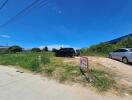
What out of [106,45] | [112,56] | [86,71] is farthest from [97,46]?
[86,71]

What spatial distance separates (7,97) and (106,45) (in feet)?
97.9

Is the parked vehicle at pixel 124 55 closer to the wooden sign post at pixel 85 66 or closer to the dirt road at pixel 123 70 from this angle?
the dirt road at pixel 123 70

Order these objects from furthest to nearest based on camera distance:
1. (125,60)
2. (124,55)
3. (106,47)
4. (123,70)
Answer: (106,47) < (124,55) < (125,60) < (123,70)

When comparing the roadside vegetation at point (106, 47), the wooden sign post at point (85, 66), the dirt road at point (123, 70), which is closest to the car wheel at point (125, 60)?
the dirt road at point (123, 70)

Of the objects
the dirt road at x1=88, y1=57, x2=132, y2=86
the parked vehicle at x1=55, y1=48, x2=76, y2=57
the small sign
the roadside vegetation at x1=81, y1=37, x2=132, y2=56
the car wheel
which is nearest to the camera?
the dirt road at x1=88, y1=57, x2=132, y2=86

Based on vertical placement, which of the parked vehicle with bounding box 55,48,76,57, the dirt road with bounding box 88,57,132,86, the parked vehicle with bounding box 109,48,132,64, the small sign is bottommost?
the dirt road with bounding box 88,57,132,86

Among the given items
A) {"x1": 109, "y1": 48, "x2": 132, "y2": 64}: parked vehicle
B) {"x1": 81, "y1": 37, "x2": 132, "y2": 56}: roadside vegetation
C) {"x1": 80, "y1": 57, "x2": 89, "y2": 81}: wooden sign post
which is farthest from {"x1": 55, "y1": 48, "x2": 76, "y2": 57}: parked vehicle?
{"x1": 80, "y1": 57, "x2": 89, "y2": 81}: wooden sign post

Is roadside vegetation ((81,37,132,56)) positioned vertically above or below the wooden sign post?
above

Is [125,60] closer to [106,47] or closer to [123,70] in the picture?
[123,70]

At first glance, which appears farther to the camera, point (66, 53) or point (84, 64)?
point (66, 53)

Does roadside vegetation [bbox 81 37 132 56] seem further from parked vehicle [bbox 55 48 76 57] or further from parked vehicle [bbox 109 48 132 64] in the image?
parked vehicle [bbox 109 48 132 64]

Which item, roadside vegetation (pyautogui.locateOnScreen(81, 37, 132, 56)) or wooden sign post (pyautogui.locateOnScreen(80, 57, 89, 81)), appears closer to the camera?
wooden sign post (pyautogui.locateOnScreen(80, 57, 89, 81))

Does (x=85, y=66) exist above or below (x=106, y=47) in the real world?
below

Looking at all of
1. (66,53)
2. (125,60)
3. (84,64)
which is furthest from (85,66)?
(66,53)
